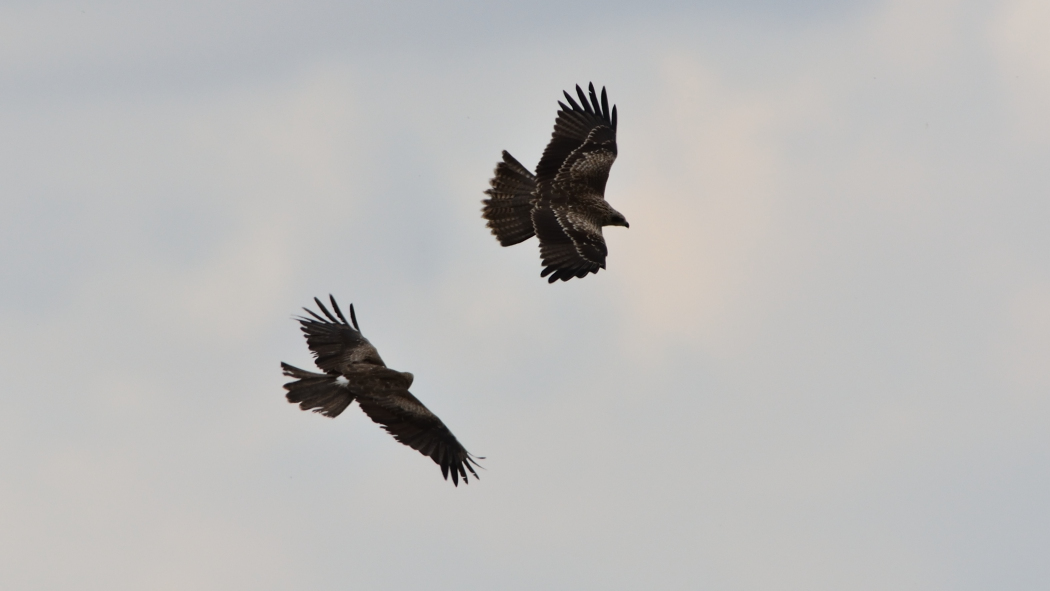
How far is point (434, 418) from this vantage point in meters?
18.4

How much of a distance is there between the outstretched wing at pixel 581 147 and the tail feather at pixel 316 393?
5.04 meters

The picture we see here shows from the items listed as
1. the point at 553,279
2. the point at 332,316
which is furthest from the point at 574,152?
the point at 332,316

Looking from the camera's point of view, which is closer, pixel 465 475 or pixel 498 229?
pixel 465 475

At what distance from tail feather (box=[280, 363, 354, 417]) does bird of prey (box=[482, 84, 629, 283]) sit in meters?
3.75

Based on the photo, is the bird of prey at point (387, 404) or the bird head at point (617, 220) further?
the bird head at point (617, 220)

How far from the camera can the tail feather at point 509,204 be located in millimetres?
20391

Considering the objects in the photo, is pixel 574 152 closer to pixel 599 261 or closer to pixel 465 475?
pixel 599 261

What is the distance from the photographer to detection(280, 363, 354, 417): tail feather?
1817cm

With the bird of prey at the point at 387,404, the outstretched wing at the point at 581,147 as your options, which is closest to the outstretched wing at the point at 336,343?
the bird of prey at the point at 387,404

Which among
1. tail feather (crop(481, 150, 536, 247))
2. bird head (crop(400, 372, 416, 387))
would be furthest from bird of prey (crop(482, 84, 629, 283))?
bird head (crop(400, 372, 416, 387))

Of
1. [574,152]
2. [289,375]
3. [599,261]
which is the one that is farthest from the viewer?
[574,152]

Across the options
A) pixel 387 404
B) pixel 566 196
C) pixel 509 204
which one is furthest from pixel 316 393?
pixel 566 196

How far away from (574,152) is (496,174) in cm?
146

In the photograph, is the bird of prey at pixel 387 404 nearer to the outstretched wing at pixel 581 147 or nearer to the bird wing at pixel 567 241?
the bird wing at pixel 567 241
